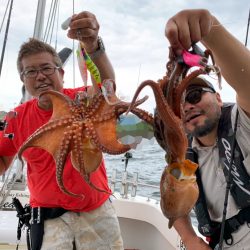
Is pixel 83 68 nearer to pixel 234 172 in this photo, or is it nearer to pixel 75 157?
pixel 75 157

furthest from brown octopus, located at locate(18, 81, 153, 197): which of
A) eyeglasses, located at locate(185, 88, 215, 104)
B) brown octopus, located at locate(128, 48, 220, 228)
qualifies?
eyeglasses, located at locate(185, 88, 215, 104)

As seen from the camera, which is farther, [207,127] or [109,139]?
[207,127]

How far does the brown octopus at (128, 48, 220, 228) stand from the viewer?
1164 millimetres

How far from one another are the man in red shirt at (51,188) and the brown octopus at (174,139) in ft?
3.96

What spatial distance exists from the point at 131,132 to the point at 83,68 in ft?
1.96

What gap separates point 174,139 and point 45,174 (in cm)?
154

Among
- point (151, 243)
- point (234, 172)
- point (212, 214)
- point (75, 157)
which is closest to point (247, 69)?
point (234, 172)

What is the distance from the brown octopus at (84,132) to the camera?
1398 millimetres

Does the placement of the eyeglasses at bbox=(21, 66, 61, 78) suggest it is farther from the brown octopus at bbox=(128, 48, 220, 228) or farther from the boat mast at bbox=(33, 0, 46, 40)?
the boat mast at bbox=(33, 0, 46, 40)

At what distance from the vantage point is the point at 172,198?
4.08 ft

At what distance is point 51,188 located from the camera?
2469mm

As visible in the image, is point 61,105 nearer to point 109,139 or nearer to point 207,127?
point 109,139

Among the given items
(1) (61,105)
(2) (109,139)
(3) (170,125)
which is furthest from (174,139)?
(1) (61,105)

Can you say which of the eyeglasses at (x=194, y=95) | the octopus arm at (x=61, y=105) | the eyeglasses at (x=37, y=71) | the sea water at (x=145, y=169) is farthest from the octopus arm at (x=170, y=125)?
the sea water at (x=145, y=169)
